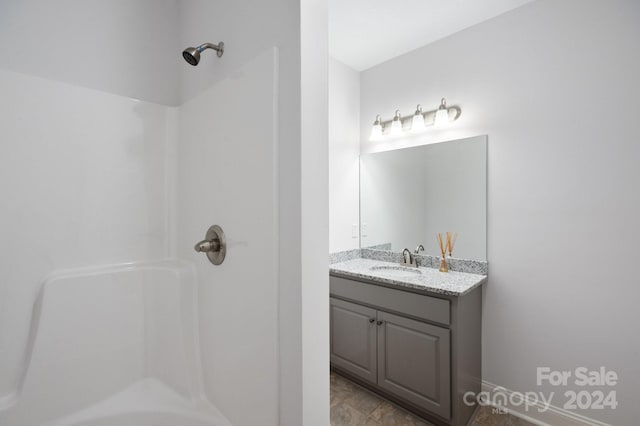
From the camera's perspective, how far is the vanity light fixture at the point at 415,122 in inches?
79.7

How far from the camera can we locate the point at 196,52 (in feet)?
3.09

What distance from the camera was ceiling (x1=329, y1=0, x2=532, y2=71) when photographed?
1727 mm

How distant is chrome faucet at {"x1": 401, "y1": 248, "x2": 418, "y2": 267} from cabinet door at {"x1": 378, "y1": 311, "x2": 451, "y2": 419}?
58 cm

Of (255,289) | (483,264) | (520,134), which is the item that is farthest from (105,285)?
(520,134)

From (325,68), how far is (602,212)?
5.77 ft

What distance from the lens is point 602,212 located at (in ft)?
4.93

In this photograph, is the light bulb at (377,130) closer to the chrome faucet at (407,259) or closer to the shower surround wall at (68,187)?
the chrome faucet at (407,259)

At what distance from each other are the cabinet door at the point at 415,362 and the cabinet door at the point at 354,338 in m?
0.07

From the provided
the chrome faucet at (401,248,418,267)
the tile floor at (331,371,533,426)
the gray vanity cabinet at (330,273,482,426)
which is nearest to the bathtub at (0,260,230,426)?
the tile floor at (331,371,533,426)

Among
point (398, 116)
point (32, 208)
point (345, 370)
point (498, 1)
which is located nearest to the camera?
point (32, 208)

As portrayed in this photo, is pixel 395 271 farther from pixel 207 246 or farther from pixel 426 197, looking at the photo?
pixel 207 246

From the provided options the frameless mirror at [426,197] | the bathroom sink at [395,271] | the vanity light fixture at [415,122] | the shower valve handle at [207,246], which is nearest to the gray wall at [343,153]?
the frameless mirror at [426,197]

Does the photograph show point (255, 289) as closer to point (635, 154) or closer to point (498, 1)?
point (635, 154)

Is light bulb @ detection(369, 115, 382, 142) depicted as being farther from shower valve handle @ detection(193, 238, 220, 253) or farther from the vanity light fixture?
shower valve handle @ detection(193, 238, 220, 253)
